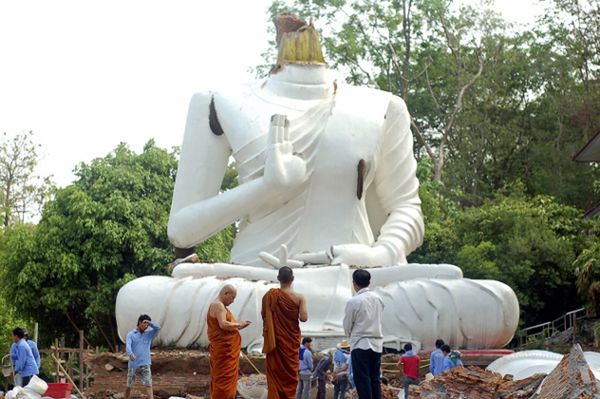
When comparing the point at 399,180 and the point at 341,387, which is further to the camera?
the point at 399,180

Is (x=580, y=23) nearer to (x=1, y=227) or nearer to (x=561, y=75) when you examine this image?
(x=561, y=75)

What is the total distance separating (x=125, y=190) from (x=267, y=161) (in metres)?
→ 13.0

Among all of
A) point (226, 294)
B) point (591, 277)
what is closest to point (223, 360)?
point (226, 294)

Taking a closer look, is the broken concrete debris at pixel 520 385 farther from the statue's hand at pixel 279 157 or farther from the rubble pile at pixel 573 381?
Answer: the statue's hand at pixel 279 157

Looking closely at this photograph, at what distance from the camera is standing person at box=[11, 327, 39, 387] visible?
13.1 meters

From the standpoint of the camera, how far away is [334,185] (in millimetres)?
15281

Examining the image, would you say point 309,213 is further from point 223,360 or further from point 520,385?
point 520,385

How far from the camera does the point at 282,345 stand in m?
9.66

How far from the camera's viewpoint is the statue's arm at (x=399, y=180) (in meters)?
15.4

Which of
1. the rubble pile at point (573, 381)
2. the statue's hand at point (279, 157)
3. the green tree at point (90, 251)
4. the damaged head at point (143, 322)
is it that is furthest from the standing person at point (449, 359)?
the green tree at point (90, 251)

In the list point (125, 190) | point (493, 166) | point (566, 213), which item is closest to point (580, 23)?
point (493, 166)

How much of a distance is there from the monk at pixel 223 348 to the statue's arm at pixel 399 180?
538cm

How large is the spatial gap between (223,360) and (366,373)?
1.41 meters

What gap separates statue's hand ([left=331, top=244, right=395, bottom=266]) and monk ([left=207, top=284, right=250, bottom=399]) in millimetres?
4408
